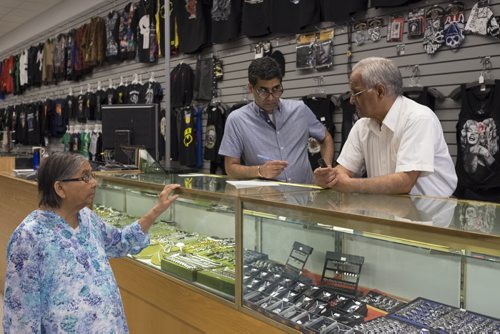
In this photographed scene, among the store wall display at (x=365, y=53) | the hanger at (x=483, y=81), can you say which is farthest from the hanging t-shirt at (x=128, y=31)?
the hanger at (x=483, y=81)

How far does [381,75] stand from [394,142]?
27 cm

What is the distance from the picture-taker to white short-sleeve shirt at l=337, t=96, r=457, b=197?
1.78m

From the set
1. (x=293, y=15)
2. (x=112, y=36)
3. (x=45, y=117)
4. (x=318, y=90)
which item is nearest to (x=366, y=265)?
(x=318, y=90)

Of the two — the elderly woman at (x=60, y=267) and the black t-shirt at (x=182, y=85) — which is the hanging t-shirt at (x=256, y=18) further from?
the elderly woman at (x=60, y=267)

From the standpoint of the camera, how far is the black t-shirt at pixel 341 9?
165 inches

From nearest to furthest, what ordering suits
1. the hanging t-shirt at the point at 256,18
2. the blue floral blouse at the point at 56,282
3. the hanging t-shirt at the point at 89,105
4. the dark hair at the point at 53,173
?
the blue floral blouse at the point at 56,282 < the dark hair at the point at 53,173 < the hanging t-shirt at the point at 256,18 < the hanging t-shirt at the point at 89,105

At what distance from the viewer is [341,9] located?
430cm

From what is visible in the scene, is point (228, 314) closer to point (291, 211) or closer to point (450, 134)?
point (291, 211)

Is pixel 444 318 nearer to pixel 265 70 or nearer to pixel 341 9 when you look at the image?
pixel 265 70

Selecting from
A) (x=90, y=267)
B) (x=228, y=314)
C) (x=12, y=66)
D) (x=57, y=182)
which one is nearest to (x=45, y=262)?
(x=90, y=267)

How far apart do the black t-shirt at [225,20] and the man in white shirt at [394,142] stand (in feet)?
12.5

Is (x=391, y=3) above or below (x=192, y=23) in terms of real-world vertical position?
below

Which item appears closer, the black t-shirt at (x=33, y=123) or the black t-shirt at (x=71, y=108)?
the black t-shirt at (x=71, y=108)

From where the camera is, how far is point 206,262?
212 cm
